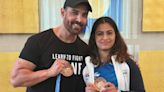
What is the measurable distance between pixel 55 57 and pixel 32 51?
12cm

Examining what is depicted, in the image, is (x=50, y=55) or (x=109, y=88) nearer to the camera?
(x=109, y=88)

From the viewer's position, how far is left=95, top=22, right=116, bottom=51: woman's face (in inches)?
52.1

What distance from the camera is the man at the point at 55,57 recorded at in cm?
125

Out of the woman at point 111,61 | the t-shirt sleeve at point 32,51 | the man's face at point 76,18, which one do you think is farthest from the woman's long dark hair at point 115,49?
the t-shirt sleeve at point 32,51

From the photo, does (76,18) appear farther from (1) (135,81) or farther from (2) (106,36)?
(1) (135,81)

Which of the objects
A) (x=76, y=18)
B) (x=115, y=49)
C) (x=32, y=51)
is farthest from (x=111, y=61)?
(x=32, y=51)

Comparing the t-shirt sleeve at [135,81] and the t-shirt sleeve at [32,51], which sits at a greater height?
the t-shirt sleeve at [32,51]

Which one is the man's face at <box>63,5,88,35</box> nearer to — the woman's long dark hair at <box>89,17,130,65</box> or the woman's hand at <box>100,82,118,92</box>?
the woman's long dark hair at <box>89,17,130,65</box>

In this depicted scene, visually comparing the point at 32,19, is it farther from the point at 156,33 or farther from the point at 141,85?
the point at 141,85

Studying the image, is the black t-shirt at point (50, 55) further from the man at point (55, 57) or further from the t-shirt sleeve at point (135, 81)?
the t-shirt sleeve at point (135, 81)

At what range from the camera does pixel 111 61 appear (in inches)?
52.1

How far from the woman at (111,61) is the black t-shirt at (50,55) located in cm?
10

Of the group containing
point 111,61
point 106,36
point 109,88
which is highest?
point 106,36

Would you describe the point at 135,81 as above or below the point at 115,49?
below
